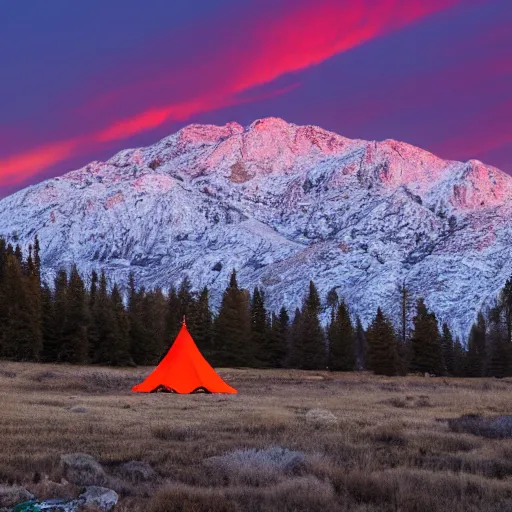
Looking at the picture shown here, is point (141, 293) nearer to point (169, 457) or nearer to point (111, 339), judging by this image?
point (111, 339)

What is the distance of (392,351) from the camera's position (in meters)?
66.6

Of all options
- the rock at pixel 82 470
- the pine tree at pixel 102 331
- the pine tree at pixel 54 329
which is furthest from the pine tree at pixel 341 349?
the rock at pixel 82 470

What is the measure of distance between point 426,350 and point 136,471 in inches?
2587

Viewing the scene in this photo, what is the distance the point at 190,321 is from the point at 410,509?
69.4 m

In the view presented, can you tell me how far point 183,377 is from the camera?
3297 cm

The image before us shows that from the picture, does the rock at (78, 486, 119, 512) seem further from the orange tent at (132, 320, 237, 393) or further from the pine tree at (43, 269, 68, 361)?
the pine tree at (43, 269, 68, 361)

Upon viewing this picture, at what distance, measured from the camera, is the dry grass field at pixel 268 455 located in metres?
8.80

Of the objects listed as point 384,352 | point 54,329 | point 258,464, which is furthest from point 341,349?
point 258,464

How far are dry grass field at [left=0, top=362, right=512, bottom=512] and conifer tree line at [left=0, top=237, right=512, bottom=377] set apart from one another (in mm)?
40672

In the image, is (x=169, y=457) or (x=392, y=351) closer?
(x=169, y=457)

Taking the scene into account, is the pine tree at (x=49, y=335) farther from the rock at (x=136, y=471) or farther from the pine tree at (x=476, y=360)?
the rock at (x=136, y=471)

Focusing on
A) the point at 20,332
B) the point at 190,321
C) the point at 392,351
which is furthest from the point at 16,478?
the point at 190,321

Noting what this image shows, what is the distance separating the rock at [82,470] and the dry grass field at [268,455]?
8.9 inches

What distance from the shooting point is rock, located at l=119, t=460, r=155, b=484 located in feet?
33.6
